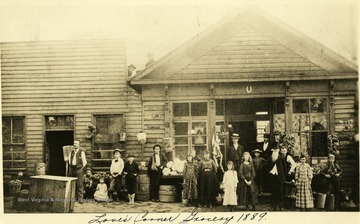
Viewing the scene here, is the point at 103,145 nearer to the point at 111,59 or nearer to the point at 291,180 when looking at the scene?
the point at 111,59

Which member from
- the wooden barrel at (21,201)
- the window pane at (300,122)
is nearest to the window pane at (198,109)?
the window pane at (300,122)

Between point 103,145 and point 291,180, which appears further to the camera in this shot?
point 103,145

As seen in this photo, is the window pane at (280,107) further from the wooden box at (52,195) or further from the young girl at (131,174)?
the wooden box at (52,195)

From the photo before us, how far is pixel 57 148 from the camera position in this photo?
6289 mm

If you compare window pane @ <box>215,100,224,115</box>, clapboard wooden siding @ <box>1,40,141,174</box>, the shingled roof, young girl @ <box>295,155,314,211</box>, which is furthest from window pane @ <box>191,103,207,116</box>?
young girl @ <box>295,155,314,211</box>

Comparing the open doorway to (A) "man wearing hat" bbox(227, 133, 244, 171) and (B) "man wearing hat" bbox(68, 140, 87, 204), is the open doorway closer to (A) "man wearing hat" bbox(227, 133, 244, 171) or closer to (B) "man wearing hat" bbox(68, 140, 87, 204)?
(B) "man wearing hat" bbox(68, 140, 87, 204)

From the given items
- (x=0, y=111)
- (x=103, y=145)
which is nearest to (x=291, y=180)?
(x=103, y=145)

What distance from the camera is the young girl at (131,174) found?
6215mm

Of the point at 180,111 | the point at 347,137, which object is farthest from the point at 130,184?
the point at 347,137

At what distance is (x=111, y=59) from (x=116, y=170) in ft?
4.90

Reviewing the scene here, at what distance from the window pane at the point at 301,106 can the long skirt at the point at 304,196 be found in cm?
106

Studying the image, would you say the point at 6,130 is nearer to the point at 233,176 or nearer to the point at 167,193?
the point at 167,193

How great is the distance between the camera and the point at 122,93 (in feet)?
22.0

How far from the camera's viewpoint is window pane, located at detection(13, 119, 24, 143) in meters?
6.22
